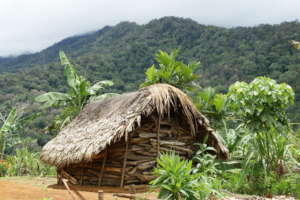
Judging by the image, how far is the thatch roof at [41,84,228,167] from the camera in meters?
7.61

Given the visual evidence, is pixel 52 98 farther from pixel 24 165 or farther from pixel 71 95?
pixel 24 165

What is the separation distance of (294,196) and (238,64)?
16905mm

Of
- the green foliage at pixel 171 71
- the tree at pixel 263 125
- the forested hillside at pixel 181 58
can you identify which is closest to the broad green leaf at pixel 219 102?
the green foliage at pixel 171 71

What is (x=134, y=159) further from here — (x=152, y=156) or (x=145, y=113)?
(x=145, y=113)

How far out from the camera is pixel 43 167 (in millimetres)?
14125

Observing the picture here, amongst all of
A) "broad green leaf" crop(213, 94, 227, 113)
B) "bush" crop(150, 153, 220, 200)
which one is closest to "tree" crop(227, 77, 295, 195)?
"bush" crop(150, 153, 220, 200)

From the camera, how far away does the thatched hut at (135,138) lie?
778cm

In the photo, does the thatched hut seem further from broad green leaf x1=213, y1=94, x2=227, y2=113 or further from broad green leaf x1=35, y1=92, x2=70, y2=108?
broad green leaf x1=35, y1=92, x2=70, y2=108

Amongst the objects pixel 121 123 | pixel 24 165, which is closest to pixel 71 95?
pixel 24 165

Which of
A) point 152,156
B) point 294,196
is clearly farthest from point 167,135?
point 294,196

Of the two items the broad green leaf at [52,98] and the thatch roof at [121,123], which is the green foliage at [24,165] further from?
the thatch roof at [121,123]

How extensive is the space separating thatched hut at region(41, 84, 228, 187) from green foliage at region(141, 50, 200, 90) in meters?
4.31

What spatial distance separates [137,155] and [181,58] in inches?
807

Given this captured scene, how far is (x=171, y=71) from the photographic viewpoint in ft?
43.5
